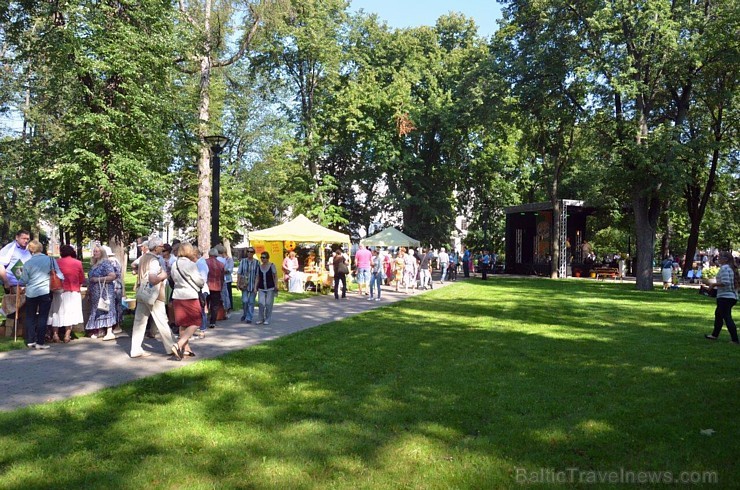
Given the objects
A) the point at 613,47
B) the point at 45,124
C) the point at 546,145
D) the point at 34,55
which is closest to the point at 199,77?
the point at 34,55

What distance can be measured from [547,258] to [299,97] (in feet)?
61.6

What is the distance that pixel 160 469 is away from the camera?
4.37 metres

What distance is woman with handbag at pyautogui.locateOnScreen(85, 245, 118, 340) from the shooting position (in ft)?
33.3

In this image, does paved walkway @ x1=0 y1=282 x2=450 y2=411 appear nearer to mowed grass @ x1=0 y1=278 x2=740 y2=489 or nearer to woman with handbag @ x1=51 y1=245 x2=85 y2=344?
woman with handbag @ x1=51 y1=245 x2=85 y2=344

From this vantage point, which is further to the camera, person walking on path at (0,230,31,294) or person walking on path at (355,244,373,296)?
person walking on path at (355,244,373,296)

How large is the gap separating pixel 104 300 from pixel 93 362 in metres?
2.15

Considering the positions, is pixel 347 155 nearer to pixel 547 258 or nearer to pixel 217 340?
pixel 547 258

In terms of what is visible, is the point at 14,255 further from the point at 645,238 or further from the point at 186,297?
the point at 645,238

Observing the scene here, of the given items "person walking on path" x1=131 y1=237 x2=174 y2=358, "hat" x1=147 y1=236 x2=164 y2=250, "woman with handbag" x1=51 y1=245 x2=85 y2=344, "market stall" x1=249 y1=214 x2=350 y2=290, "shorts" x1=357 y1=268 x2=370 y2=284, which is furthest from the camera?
"market stall" x1=249 y1=214 x2=350 y2=290

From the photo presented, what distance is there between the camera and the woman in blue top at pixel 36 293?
363 inches

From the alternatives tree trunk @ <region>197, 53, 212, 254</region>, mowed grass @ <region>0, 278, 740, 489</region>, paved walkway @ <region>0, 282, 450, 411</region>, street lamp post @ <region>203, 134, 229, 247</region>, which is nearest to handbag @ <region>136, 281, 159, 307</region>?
paved walkway @ <region>0, 282, 450, 411</region>

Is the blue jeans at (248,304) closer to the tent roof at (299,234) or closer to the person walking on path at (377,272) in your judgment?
the person walking on path at (377,272)

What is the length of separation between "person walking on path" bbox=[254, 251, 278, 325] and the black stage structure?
25592 mm

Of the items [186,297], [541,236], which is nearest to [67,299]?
[186,297]
